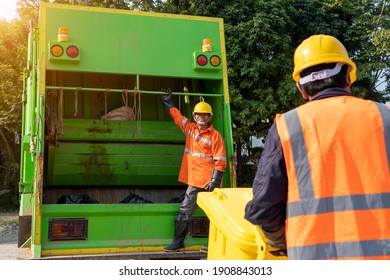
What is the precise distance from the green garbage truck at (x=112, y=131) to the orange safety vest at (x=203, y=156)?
5.7 inches

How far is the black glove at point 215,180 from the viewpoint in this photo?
3.86 m

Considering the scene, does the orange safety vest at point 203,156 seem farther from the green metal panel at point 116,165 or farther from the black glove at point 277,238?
the black glove at point 277,238

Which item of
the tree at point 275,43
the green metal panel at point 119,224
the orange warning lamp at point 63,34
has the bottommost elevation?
the green metal panel at point 119,224

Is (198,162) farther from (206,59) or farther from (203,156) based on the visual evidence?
(206,59)

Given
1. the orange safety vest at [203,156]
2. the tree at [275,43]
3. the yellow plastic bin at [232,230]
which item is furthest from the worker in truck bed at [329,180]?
the tree at [275,43]

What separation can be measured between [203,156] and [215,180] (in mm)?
268

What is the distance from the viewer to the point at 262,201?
154 centimetres

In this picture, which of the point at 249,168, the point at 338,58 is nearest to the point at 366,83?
the point at 249,168

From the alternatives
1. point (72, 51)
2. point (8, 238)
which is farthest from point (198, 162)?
point (8, 238)

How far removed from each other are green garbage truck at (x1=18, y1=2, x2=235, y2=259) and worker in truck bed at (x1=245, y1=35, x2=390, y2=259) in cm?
228

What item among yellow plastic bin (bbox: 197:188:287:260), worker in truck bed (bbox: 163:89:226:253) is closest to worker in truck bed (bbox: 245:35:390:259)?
A: yellow plastic bin (bbox: 197:188:287:260)

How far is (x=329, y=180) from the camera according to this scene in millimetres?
1439

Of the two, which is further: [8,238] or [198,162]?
[8,238]

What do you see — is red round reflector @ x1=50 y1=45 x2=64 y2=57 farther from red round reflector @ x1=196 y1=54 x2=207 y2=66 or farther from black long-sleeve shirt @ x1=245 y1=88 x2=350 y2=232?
black long-sleeve shirt @ x1=245 y1=88 x2=350 y2=232
